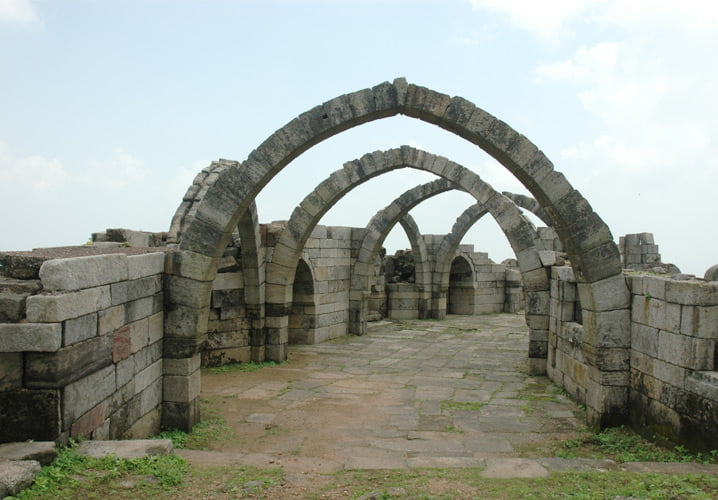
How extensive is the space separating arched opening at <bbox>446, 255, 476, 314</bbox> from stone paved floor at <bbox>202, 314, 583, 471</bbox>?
709 cm

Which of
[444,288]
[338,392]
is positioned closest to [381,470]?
[338,392]

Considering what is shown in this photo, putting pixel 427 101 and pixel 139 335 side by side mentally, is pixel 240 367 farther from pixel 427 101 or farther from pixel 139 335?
pixel 427 101

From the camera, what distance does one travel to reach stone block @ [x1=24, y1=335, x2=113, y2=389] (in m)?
3.64

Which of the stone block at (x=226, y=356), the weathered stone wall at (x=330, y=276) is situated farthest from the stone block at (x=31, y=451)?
the weathered stone wall at (x=330, y=276)

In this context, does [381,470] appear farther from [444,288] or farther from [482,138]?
[444,288]

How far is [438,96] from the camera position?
6152 millimetres

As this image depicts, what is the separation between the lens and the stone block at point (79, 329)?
3.77 meters

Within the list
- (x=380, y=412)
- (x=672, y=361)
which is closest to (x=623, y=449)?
(x=672, y=361)

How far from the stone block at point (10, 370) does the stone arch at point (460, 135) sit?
212 centimetres

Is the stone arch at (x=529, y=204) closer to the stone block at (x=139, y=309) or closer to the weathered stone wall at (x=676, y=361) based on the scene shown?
the weathered stone wall at (x=676, y=361)

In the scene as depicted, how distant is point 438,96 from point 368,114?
Result: 31.6 inches

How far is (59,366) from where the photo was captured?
12.0ft

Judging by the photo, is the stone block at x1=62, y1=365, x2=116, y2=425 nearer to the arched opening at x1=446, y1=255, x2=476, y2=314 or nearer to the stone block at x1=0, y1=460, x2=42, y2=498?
the stone block at x1=0, y1=460, x2=42, y2=498

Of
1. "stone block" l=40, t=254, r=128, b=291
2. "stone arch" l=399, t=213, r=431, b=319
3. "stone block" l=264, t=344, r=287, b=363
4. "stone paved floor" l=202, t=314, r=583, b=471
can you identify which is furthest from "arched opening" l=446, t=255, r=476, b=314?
"stone block" l=40, t=254, r=128, b=291
